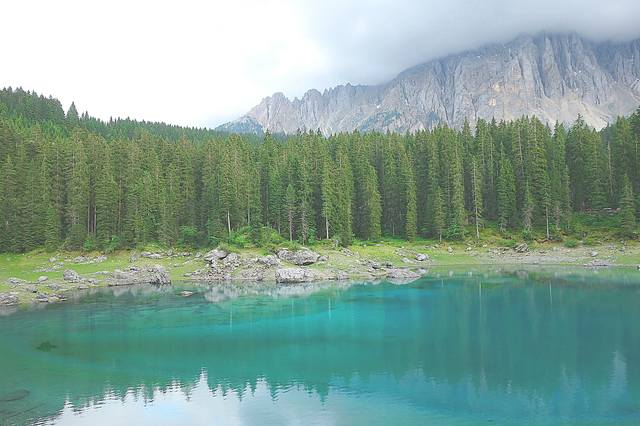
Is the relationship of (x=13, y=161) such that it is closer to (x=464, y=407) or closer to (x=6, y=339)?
(x=6, y=339)

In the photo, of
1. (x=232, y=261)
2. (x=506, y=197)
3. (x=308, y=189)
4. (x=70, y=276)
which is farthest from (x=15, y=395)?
(x=506, y=197)

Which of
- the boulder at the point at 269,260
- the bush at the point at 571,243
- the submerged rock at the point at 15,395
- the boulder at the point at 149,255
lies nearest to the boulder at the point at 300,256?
the boulder at the point at 269,260

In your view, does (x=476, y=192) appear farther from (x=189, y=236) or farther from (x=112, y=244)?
(x=112, y=244)

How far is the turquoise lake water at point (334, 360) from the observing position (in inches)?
869

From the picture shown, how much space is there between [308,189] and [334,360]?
198 ft

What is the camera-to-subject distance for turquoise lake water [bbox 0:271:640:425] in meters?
22.1

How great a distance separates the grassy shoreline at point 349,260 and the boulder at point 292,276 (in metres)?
2.35

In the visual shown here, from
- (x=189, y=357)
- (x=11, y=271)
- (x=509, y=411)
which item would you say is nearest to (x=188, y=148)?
(x=11, y=271)

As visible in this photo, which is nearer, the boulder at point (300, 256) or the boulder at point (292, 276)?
the boulder at point (292, 276)

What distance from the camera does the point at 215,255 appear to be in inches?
2992

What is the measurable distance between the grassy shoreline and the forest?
4.00 meters

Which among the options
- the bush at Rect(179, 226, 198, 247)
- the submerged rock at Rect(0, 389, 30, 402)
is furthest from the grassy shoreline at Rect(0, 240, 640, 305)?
the submerged rock at Rect(0, 389, 30, 402)

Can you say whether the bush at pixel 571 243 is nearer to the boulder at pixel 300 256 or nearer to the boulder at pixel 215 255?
the boulder at pixel 300 256

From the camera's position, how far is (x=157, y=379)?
2772cm
